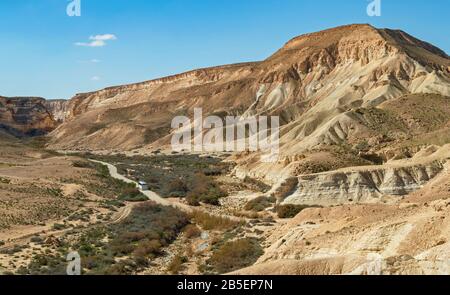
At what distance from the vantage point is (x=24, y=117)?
14775cm

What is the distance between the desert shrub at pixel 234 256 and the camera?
65.3ft

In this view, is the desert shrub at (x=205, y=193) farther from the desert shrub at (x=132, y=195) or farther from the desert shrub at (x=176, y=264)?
the desert shrub at (x=176, y=264)

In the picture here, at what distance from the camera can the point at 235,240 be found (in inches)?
954

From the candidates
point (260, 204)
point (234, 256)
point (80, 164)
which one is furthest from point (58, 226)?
point (80, 164)

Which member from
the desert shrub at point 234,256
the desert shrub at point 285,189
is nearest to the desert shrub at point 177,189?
the desert shrub at point 285,189

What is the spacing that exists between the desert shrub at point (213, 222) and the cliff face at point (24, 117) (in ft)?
389

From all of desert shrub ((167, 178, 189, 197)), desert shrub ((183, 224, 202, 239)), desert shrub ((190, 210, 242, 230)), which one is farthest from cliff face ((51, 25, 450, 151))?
desert shrub ((183, 224, 202, 239))

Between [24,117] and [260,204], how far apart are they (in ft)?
413

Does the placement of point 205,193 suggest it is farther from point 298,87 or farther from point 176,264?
point 298,87

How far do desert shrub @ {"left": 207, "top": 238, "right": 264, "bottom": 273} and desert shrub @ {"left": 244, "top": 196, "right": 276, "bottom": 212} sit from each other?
9.95 meters

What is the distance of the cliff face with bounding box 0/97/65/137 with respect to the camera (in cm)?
14275

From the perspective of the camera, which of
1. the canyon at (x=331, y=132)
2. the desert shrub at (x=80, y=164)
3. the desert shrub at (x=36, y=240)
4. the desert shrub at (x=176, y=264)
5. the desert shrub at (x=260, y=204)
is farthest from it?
the desert shrub at (x=80, y=164)

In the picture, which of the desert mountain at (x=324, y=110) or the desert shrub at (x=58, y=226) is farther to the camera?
the desert mountain at (x=324, y=110)

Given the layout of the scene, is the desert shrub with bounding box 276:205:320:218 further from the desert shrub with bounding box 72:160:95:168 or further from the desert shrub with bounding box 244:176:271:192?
the desert shrub with bounding box 72:160:95:168
